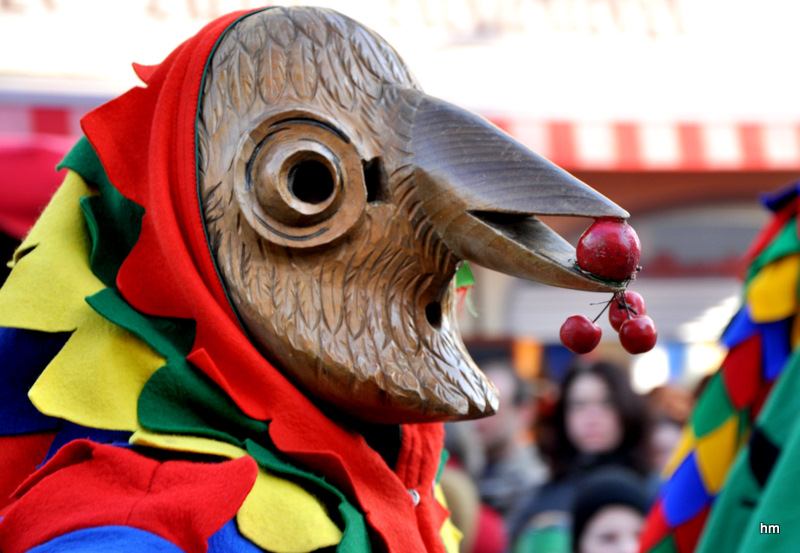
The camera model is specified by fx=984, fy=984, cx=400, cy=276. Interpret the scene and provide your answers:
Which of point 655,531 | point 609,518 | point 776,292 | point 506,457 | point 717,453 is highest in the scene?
point 776,292

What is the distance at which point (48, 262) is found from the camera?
1021mm

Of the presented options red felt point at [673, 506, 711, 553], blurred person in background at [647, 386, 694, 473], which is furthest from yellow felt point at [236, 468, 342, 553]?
blurred person in background at [647, 386, 694, 473]

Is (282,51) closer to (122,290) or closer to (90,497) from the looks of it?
(122,290)

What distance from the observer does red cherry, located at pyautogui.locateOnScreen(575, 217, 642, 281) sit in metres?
0.85

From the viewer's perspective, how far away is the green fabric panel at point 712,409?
168 cm

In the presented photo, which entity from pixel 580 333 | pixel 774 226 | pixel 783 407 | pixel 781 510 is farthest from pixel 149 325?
pixel 774 226

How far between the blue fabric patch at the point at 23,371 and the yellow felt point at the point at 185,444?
0.59ft

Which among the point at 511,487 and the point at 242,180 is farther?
the point at 511,487

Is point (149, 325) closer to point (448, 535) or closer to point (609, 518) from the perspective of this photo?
point (448, 535)

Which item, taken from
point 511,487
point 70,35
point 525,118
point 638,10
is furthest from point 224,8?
point 511,487

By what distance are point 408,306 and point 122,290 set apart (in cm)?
29

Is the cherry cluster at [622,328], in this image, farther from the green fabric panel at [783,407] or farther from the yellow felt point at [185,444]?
the green fabric panel at [783,407]

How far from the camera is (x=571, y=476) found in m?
2.59

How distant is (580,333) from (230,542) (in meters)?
0.36
